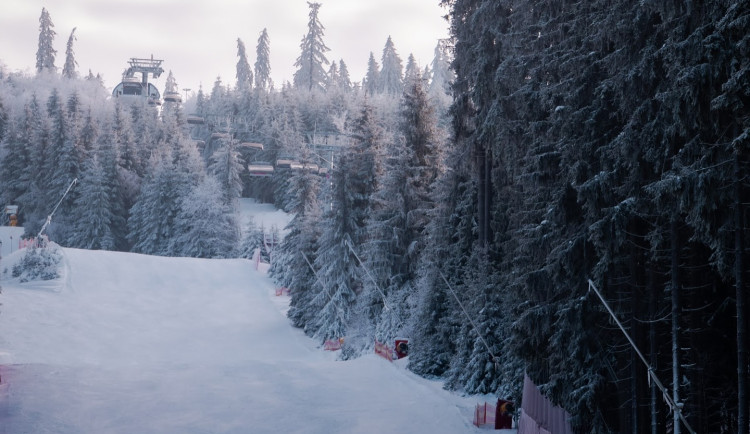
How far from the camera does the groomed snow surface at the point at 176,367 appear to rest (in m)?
24.2

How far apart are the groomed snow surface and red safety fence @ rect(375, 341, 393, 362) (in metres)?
1.14

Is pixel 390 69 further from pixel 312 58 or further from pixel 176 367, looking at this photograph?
pixel 176 367

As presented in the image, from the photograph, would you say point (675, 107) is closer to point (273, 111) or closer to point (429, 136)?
point (429, 136)

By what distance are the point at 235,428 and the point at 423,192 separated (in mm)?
17060

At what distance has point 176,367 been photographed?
32812mm

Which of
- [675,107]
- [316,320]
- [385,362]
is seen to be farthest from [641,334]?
[316,320]

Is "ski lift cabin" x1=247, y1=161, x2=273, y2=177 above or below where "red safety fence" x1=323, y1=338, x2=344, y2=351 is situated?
above

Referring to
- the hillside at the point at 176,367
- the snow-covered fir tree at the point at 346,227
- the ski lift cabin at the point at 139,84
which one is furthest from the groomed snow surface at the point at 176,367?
the ski lift cabin at the point at 139,84

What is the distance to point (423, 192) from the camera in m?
37.3

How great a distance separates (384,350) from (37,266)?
26.4 metres

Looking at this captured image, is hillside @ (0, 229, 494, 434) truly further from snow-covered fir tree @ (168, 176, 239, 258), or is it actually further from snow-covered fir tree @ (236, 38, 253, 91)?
snow-covered fir tree @ (236, 38, 253, 91)

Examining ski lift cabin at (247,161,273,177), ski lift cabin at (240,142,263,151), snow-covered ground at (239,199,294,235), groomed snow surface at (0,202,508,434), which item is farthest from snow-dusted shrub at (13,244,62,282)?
ski lift cabin at (240,142,263,151)

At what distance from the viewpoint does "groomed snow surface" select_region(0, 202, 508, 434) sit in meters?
24.2

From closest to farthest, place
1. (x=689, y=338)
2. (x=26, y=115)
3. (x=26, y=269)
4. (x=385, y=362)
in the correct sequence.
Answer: (x=689, y=338) < (x=385, y=362) < (x=26, y=269) < (x=26, y=115)
